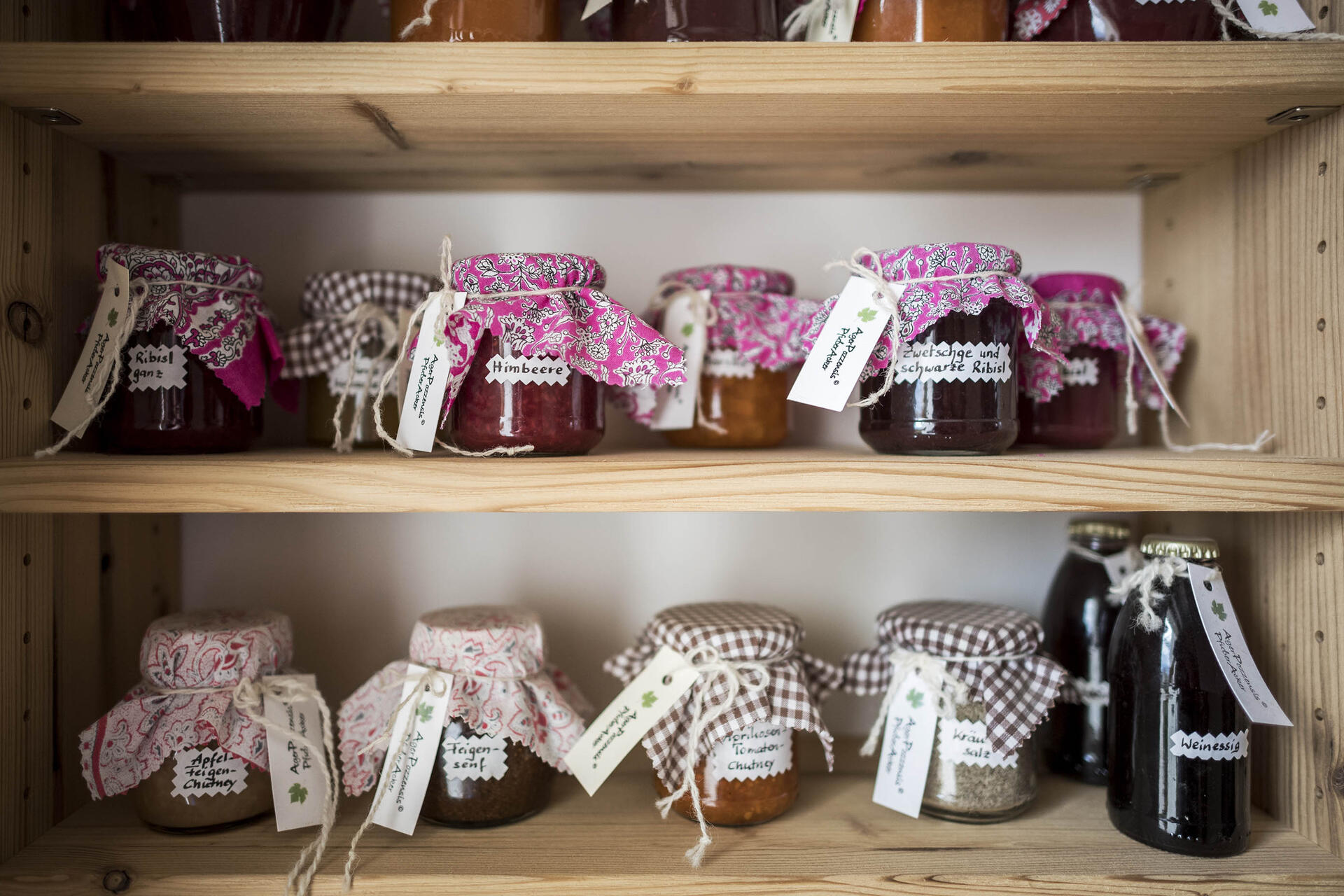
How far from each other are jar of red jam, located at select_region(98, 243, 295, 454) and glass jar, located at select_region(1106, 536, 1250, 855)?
0.84 m

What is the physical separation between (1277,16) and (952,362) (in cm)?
39

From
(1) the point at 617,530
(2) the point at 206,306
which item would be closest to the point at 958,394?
(1) the point at 617,530

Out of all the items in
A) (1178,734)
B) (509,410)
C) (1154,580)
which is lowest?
(1178,734)

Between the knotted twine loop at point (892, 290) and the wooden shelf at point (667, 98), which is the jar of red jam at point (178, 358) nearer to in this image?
the wooden shelf at point (667, 98)

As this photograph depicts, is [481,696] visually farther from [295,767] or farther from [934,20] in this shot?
[934,20]

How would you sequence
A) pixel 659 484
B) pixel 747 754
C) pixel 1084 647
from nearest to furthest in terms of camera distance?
pixel 659 484 < pixel 747 754 < pixel 1084 647

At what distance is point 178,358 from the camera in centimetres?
76

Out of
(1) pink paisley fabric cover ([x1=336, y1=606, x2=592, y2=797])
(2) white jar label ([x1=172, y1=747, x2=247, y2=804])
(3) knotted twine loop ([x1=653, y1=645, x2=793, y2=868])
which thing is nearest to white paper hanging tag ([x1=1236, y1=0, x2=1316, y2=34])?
(3) knotted twine loop ([x1=653, y1=645, x2=793, y2=868])

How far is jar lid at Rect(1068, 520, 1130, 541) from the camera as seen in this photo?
892 millimetres

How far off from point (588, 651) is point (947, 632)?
0.41m

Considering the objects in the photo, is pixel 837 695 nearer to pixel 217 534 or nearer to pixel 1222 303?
pixel 1222 303

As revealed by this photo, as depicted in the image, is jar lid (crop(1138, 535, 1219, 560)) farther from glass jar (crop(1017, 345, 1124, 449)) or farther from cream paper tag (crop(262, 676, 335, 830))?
cream paper tag (crop(262, 676, 335, 830))

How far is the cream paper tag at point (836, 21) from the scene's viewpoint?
75cm

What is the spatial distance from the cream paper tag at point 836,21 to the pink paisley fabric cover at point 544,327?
31 cm
